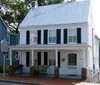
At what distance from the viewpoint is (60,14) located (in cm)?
2830

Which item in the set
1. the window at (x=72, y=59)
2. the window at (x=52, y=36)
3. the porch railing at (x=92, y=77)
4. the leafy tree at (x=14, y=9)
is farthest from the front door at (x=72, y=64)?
the leafy tree at (x=14, y=9)

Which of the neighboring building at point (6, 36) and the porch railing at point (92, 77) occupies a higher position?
the neighboring building at point (6, 36)

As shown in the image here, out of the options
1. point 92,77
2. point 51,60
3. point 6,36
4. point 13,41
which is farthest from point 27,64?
point 13,41

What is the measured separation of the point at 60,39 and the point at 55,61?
272 centimetres

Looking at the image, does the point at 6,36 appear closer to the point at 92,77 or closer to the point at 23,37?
the point at 23,37

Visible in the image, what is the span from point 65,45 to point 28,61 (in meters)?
6.25

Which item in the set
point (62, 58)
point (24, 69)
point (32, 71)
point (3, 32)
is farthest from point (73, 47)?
point (3, 32)

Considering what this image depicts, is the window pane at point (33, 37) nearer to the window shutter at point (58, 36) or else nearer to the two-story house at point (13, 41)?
the window shutter at point (58, 36)

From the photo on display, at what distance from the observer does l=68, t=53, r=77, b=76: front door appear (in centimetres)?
2575

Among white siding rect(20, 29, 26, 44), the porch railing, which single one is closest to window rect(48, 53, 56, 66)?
white siding rect(20, 29, 26, 44)

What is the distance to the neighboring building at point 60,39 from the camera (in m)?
25.2

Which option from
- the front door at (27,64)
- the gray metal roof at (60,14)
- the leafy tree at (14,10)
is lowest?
the front door at (27,64)

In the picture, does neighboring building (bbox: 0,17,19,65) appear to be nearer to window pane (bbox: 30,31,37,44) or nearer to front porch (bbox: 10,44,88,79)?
front porch (bbox: 10,44,88,79)

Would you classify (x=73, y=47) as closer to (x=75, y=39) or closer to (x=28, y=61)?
(x=75, y=39)
